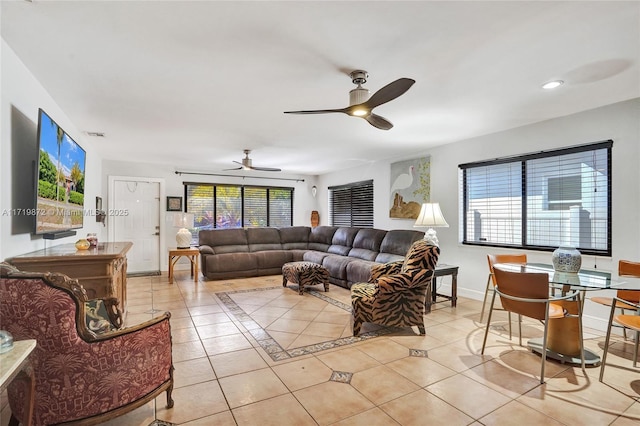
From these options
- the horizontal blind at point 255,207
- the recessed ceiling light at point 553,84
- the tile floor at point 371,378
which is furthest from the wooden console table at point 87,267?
the horizontal blind at point 255,207

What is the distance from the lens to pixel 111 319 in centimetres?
266

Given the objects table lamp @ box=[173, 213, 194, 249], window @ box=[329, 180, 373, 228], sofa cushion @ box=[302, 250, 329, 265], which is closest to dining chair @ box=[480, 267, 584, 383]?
sofa cushion @ box=[302, 250, 329, 265]

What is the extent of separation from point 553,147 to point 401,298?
2.58m

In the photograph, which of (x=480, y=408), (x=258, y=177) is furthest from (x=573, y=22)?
(x=258, y=177)

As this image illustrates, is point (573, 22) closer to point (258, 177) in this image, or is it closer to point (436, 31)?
point (436, 31)

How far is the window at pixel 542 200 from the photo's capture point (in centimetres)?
337

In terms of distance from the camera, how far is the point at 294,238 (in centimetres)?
736

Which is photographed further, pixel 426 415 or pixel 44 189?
pixel 44 189

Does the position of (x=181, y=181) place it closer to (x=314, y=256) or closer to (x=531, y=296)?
(x=314, y=256)

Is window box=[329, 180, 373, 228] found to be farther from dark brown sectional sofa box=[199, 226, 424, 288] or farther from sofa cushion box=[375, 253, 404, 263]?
sofa cushion box=[375, 253, 404, 263]

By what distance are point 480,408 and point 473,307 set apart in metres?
2.37

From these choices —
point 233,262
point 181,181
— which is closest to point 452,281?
point 233,262

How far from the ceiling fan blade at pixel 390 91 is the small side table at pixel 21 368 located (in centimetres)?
229

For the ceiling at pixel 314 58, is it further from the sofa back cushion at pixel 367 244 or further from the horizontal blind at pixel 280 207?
the horizontal blind at pixel 280 207
